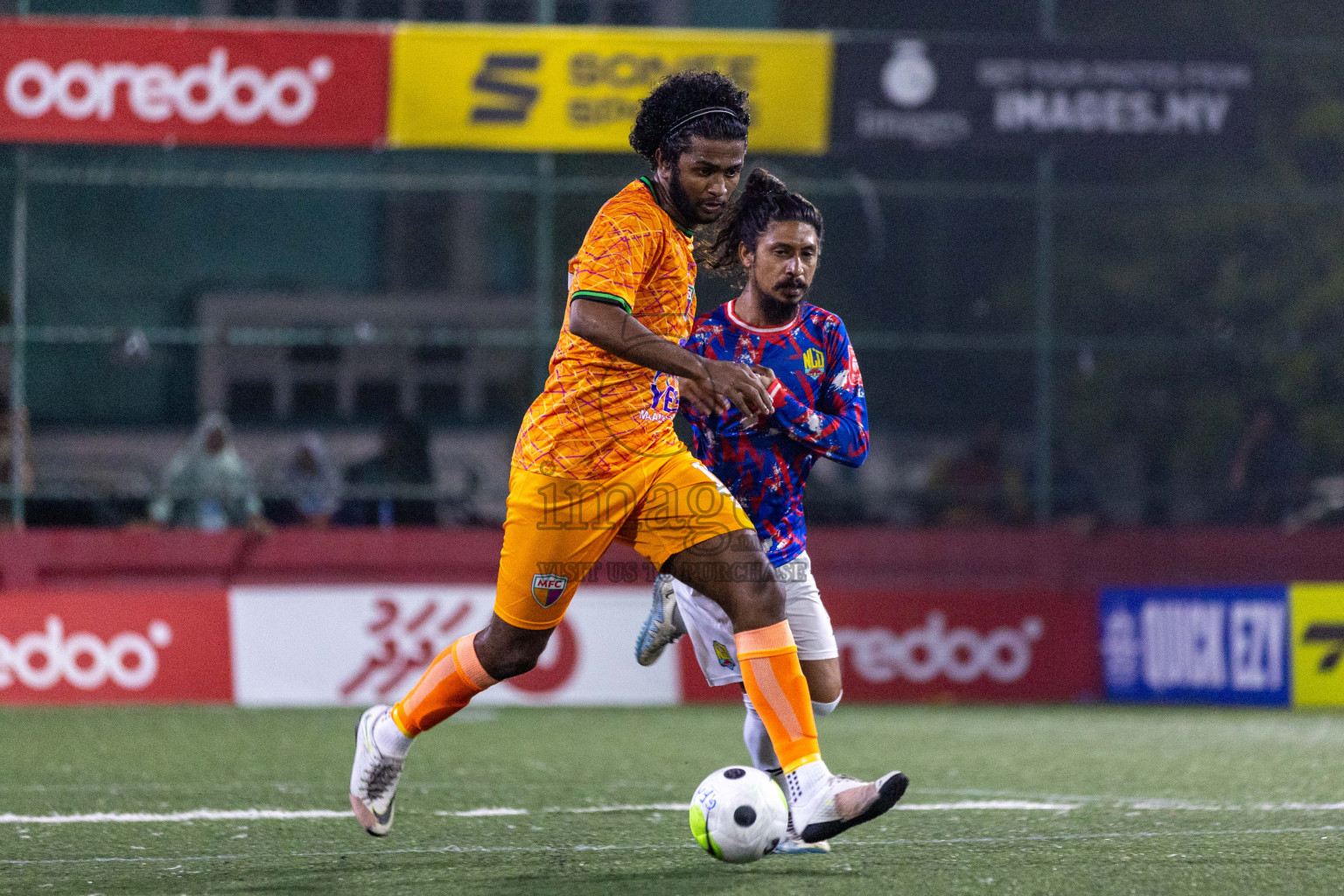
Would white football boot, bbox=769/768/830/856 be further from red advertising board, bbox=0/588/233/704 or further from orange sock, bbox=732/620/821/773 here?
red advertising board, bbox=0/588/233/704

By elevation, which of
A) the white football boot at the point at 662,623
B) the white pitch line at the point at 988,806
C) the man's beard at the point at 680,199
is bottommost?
the white pitch line at the point at 988,806

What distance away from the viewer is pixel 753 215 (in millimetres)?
5613

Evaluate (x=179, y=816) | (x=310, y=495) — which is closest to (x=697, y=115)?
(x=179, y=816)

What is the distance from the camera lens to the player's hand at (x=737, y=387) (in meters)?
4.48

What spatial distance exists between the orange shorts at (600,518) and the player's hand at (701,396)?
0.98 feet

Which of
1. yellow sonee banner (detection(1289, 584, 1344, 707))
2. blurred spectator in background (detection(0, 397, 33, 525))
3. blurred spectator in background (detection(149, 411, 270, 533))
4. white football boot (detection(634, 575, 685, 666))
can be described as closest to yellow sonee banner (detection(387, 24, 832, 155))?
blurred spectator in background (detection(149, 411, 270, 533))

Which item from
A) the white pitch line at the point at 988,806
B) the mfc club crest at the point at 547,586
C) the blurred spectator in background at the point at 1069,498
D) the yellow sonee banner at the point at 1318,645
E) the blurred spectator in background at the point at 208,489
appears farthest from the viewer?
the blurred spectator in background at the point at 1069,498

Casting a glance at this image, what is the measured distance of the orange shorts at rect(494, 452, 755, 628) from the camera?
Answer: 188 inches

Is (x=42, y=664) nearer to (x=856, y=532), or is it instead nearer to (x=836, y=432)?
(x=856, y=532)

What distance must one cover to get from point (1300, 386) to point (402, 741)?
1276 cm

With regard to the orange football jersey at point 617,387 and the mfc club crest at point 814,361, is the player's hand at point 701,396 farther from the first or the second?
the mfc club crest at point 814,361

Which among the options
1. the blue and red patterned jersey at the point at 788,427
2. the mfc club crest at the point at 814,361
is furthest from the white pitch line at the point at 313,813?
the mfc club crest at the point at 814,361

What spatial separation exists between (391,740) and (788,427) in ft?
4.81

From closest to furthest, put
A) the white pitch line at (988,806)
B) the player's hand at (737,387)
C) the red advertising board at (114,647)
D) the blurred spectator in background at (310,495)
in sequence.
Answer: the player's hand at (737,387)
the white pitch line at (988,806)
the red advertising board at (114,647)
the blurred spectator in background at (310,495)
